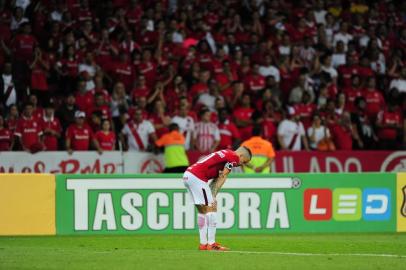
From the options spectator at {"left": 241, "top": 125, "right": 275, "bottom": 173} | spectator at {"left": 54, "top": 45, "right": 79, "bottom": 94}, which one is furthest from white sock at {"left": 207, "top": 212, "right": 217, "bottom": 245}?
spectator at {"left": 54, "top": 45, "right": 79, "bottom": 94}

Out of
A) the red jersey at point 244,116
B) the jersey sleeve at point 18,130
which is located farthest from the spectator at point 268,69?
the jersey sleeve at point 18,130

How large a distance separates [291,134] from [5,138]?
729cm

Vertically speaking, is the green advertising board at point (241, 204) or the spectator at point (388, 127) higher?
the spectator at point (388, 127)

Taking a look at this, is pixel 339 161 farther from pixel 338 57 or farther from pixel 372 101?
pixel 338 57

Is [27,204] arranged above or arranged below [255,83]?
below

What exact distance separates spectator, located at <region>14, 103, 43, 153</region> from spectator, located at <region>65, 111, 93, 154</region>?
2.23ft

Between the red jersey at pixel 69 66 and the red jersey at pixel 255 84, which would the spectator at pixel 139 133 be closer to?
the red jersey at pixel 69 66

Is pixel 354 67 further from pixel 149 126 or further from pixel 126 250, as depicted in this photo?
pixel 126 250

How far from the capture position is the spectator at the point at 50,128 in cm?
2153

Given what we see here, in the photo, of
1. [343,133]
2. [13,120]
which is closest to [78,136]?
[13,120]

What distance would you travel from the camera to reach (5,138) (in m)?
21.2

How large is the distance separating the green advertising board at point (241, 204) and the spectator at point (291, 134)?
4.12 metres

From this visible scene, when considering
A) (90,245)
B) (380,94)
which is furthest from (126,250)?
(380,94)

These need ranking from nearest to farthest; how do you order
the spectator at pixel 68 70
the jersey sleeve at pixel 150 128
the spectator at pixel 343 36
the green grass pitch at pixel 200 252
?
the green grass pitch at pixel 200 252, the jersey sleeve at pixel 150 128, the spectator at pixel 68 70, the spectator at pixel 343 36
